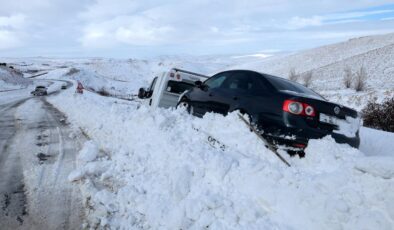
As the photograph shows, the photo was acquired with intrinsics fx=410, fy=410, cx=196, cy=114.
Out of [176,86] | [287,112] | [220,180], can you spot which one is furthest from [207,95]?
[220,180]

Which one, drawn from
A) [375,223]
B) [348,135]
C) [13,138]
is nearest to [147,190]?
[375,223]

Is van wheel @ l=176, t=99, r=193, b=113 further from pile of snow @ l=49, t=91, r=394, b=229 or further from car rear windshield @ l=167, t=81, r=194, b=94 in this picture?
pile of snow @ l=49, t=91, r=394, b=229

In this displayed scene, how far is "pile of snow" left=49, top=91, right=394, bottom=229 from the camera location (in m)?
4.23

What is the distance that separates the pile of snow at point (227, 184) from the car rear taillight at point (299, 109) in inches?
22.2

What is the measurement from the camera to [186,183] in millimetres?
5574

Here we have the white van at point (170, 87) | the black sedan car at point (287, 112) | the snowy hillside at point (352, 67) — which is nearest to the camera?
the black sedan car at point (287, 112)

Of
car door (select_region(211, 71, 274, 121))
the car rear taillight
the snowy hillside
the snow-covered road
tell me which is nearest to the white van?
the snow-covered road

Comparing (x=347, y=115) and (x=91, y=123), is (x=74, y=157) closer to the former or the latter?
(x=91, y=123)

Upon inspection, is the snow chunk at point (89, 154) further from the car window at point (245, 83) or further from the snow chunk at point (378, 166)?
the snow chunk at point (378, 166)

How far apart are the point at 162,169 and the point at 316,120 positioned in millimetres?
2579

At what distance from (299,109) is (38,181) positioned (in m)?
4.35

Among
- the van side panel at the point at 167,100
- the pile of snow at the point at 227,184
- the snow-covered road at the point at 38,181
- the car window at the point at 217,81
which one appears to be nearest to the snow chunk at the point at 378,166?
the pile of snow at the point at 227,184

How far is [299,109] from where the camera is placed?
6613 mm

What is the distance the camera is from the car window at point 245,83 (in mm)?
7589
